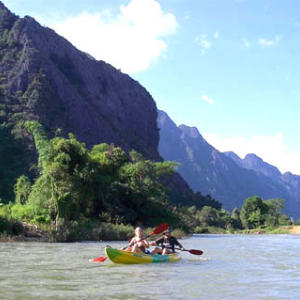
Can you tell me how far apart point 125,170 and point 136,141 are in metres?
89.5

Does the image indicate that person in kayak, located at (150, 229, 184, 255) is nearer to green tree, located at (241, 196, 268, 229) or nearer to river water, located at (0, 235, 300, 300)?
river water, located at (0, 235, 300, 300)

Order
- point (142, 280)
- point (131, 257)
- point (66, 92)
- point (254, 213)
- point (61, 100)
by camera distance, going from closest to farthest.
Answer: point (142, 280) → point (131, 257) → point (254, 213) → point (61, 100) → point (66, 92)

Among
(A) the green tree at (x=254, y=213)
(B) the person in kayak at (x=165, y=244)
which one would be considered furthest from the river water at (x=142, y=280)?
(A) the green tree at (x=254, y=213)

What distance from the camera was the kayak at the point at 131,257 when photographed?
1522 centimetres

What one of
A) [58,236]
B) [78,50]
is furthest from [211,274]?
[78,50]

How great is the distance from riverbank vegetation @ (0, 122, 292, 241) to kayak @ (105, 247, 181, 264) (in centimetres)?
1268

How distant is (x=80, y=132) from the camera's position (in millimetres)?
112062

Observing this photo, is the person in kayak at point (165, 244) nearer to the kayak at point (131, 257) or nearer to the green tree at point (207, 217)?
the kayak at point (131, 257)

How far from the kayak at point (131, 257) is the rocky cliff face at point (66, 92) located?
76.4 metres

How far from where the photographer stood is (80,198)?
35406 mm

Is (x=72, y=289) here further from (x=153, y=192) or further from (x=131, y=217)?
(x=153, y=192)

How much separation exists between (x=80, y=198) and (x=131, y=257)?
2024cm

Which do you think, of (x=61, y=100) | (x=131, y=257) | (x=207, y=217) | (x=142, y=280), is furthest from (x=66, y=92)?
(x=142, y=280)

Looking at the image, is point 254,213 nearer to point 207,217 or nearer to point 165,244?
point 207,217
